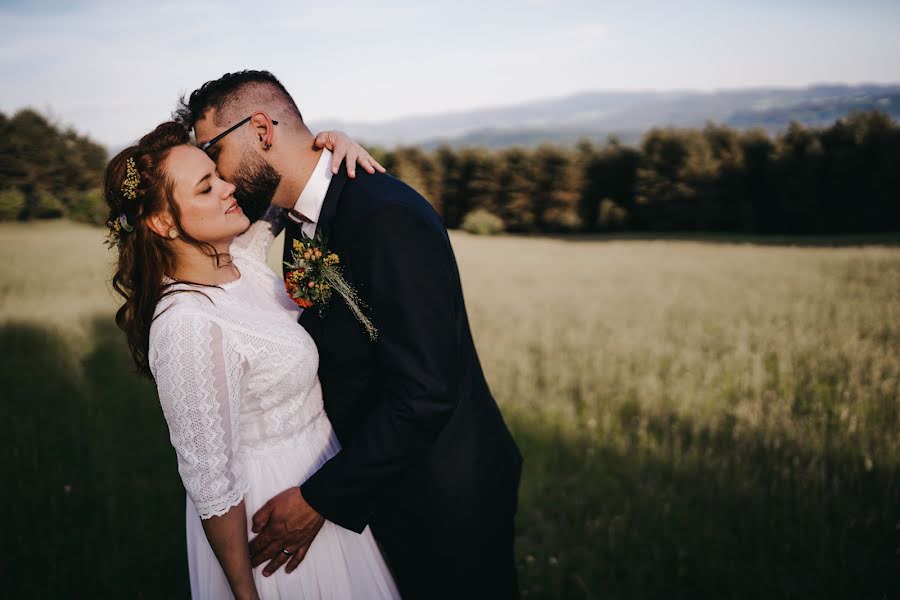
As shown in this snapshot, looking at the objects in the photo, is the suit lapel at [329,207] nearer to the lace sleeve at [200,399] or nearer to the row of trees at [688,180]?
the lace sleeve at [200,399]

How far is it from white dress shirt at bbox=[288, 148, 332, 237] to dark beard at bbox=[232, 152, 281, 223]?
137 millimetres

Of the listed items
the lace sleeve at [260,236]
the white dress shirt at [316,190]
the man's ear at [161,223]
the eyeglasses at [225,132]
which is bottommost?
the lace sleeve at [260,236]

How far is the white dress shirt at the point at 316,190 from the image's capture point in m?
2.38

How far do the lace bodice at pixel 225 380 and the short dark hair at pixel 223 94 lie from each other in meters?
0.79

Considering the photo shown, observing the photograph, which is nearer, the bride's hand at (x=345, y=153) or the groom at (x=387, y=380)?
A: the groom at (x=387, y=380)

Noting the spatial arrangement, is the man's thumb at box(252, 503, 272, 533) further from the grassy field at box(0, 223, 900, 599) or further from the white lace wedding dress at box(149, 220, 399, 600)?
the grassy field at box(0, 223, 900, 599)

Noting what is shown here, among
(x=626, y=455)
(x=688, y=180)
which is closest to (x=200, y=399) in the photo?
(x=626, y=455)

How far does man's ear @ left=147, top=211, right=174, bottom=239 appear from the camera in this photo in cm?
219

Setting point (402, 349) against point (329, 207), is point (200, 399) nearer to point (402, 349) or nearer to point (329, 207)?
point (402, 349)

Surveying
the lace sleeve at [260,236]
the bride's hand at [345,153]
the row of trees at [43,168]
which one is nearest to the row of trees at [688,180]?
the row of trees at [43,168]

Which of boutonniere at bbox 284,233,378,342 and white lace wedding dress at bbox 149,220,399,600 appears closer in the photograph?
white lace wedding dress at bbox 149,220,399,600

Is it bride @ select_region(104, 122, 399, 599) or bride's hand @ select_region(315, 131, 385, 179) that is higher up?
bride's hand @ select_region(315, 131, 385, 179)

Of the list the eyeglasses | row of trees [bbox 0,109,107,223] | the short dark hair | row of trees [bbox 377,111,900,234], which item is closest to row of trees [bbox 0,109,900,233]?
row of trees [bbox 377,111,900,234]

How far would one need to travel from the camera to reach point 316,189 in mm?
2389
